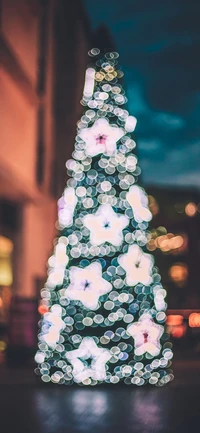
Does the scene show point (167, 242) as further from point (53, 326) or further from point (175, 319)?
point (53, 326)

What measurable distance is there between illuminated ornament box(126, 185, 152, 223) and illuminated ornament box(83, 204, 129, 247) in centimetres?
26

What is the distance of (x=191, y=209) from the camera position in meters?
53.7

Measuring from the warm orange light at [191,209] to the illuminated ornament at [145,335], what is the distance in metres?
39.0

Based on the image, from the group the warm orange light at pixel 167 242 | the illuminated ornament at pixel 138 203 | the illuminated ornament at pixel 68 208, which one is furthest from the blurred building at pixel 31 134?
the illuminated ornament at pixel 138 203

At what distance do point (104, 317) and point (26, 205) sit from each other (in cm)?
1646

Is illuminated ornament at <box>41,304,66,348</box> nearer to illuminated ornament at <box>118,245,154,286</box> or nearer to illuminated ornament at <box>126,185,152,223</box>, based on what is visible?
illuminated ornament at <box>118,245,154,286</box>

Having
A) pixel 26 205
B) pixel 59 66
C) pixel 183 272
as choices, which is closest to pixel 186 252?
pixel 183 272

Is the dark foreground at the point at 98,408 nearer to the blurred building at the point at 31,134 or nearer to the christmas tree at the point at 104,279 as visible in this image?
the christmas tree at the point at 104,279

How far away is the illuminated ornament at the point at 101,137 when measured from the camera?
Result: 13.6 m

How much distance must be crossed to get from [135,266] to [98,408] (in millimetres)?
3411

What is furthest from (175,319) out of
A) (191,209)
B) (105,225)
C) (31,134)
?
(191,209)

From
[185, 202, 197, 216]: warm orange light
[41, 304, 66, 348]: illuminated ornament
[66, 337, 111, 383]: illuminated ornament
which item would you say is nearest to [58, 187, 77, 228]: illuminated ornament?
[41, 304, 66, 348]: illuminated ornament

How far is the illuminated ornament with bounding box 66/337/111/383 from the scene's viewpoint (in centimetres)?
1294

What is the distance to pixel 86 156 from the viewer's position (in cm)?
1358
